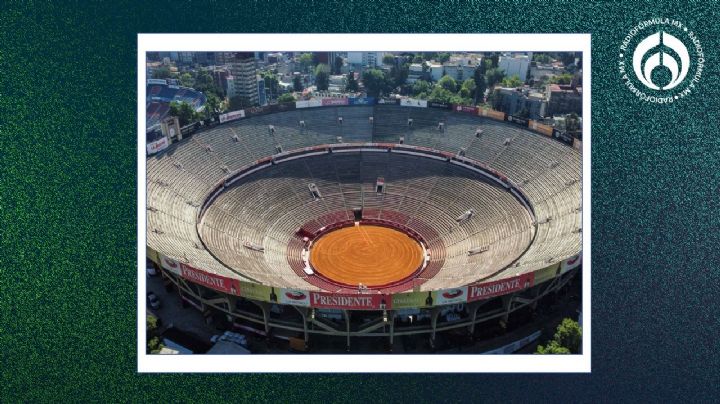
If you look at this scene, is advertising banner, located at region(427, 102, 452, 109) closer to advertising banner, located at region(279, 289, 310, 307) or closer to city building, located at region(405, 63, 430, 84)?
city building, located at region(405, 63, 430, 84)

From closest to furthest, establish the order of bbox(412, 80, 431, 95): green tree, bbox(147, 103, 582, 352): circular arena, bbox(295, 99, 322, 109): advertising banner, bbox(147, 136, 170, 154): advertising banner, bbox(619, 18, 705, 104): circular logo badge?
bbox(619, 18, 705, 104): circular logo badge < bbox(147, 103, 582, 352): circular arena < bbox(147, 136, 170, 154): advertising banner < bbox(412, 80, 431, 95): green tree < bbox(295, 99, 322, 109): advertising banner

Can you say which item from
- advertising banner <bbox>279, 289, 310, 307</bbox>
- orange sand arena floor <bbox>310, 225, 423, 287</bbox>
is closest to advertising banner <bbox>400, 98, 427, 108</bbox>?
orange sand arena floor <bbox>310, 225, 423, 287</bbox>

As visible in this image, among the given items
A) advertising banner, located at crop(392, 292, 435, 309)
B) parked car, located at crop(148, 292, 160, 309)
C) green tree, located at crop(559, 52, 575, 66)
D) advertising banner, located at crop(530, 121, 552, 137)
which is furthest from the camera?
advertising banner, located at crop(530, 121, 552, 137)

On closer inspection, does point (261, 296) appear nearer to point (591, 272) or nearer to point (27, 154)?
point (27, 154)

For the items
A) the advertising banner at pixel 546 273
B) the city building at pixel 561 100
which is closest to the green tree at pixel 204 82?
the city building at pixel 561 100

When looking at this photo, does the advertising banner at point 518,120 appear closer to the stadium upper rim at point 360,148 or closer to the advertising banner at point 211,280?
the stadium upper rim at point 360,148

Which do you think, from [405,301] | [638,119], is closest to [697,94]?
[638,119]

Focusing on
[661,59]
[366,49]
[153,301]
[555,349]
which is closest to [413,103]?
[153,301]

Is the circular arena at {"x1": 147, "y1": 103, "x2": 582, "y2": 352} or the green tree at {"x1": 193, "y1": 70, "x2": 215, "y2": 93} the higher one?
the green tree at {"x1": 193, "y1": 70, "x2": 215, "y2": 93}
